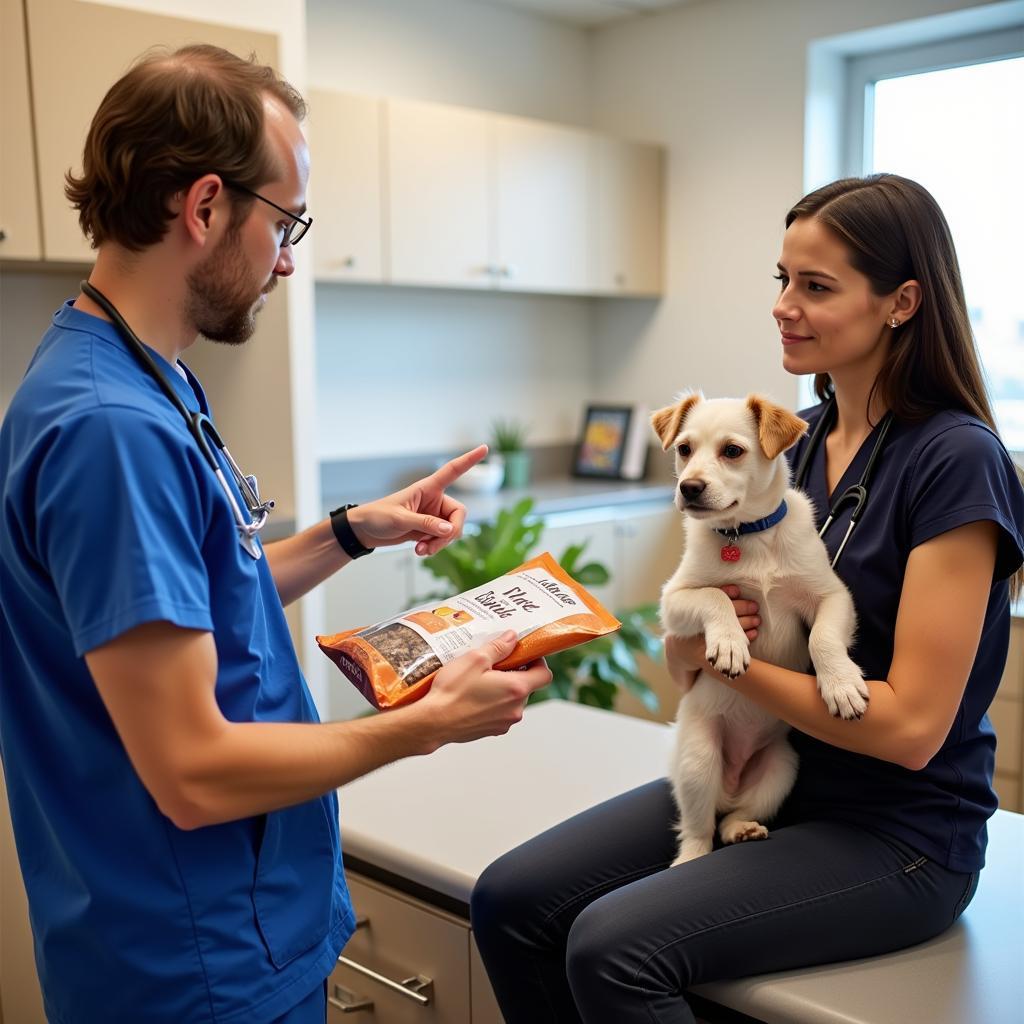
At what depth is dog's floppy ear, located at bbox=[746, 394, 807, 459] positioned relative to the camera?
4.92ft

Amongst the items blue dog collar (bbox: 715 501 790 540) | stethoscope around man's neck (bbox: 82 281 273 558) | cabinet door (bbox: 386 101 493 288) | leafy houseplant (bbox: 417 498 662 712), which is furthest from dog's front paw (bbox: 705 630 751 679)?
cabinet door (bbox: 386 101 493 288)

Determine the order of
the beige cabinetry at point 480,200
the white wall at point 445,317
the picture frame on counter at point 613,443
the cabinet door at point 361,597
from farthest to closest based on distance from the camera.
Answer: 1. the picture frame on counter at point 613,443
2. the white wall at point 445,317
3. the beige cabinetry at point 480,200
4. the cabinet door at point 361,597

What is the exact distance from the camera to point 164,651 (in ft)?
3.08

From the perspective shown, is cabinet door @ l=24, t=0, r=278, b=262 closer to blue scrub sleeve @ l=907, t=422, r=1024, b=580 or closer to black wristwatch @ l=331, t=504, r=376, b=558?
black wristwatch @ l=331, t=504, r=376, b=558

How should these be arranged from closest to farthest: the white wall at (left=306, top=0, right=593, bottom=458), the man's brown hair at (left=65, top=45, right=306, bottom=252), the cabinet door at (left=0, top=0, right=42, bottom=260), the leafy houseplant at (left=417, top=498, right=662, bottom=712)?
the man's brown hair at (left=65, top=45, right=306, bottom=252)
the cabinet door at (left=0, top=0, right=42, bottom=260)
the leafy houseplant at (left=417, top=498, right=662, bottom=712)
the white wall at (left=306, top=0, right=593, bottom=458)

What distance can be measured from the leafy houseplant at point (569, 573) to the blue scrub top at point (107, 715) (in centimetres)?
193

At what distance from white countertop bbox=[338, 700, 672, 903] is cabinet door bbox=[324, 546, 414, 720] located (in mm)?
1355

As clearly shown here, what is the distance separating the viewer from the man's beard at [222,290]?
1109 millimetres

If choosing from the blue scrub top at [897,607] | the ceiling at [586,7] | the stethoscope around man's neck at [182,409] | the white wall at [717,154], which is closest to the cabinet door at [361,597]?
the white wall at [717,154]

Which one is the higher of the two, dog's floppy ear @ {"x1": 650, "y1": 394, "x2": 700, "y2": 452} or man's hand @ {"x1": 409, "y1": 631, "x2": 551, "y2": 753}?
dog's floppy ear @ {"x1": 650, "y1": 394, "x2": 700, "y2": 452}

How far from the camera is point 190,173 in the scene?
1.06 metres

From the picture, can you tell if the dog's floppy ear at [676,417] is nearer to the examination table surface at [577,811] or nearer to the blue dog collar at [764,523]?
the blue dog collar at [764,523]

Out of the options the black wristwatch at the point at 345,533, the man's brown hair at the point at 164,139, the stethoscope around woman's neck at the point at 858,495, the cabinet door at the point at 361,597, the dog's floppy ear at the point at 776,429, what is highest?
the man's brown hair at the point at 164,139

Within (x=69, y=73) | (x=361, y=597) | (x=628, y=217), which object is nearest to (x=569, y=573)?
(x=361, y=597)
